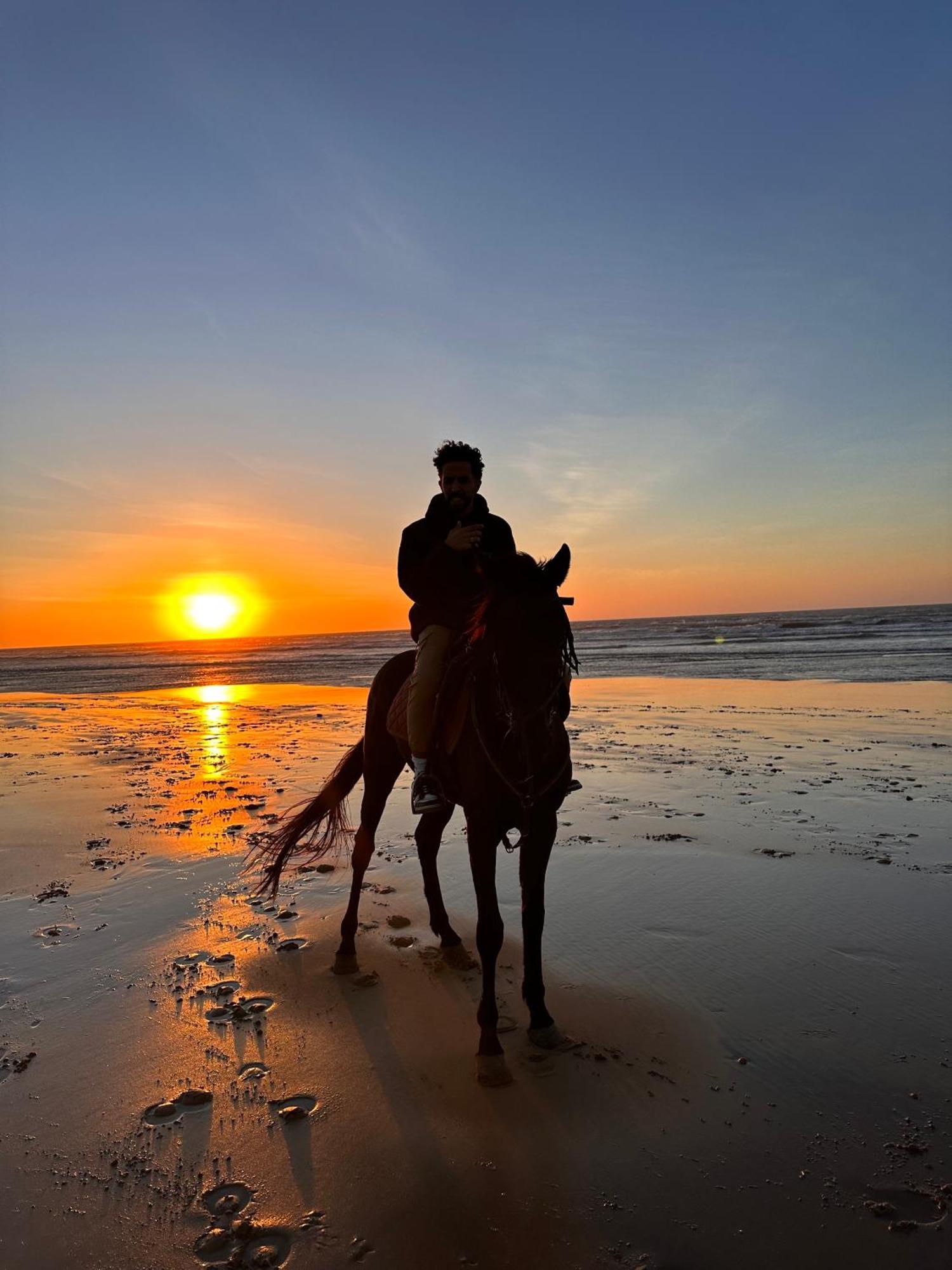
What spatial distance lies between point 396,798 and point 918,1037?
5734 mm

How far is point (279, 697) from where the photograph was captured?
21188 mm

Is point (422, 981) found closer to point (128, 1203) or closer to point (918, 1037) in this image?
point (128, 1203)

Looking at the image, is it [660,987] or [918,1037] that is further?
[660,987]

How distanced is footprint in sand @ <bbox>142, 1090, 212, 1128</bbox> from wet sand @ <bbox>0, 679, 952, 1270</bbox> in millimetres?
14

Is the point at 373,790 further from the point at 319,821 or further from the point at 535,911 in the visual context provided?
the point at 535,911

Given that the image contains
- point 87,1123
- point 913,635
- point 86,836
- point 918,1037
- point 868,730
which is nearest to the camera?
point 87,1123

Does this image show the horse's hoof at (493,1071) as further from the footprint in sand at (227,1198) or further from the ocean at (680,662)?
the ocean at (680,662)

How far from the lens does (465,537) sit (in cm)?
352

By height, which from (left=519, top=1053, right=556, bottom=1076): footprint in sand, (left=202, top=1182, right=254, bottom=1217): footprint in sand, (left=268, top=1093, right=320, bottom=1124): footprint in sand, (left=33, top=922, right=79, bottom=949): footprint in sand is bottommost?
(left=519, top=1053, right=556, bottom=1076): footprint in sand

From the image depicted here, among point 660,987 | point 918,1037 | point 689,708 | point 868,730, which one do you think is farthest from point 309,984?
point 689,708

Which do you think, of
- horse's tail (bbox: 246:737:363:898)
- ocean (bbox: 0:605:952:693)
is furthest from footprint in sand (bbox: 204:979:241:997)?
ocean (bbox: 0:605:952:693)

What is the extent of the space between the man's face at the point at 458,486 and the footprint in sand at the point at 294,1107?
296 cm

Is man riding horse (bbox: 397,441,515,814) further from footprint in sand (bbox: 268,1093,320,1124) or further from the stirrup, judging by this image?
footprint in sand (bbox: 268,1093,320,1124)

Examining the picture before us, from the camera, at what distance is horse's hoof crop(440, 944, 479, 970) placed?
13.6 feet
